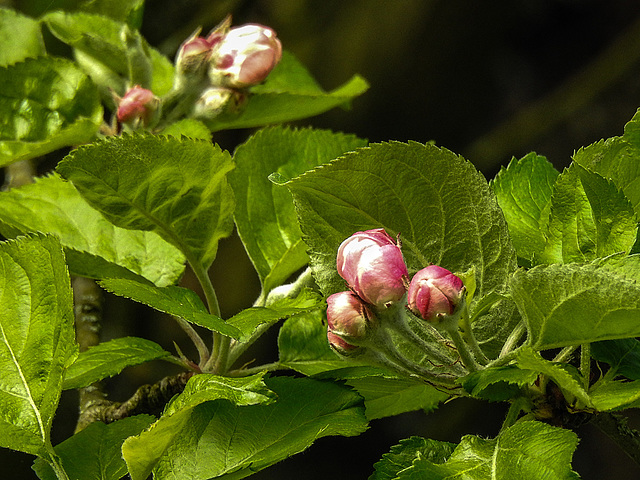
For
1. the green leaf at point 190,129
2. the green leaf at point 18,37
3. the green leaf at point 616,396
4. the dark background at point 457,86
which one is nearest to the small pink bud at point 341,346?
the green leaf at point 616,396

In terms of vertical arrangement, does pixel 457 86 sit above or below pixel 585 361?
below

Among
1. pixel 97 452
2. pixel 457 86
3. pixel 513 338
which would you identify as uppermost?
pixel 513 338

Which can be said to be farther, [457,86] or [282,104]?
[457,86]

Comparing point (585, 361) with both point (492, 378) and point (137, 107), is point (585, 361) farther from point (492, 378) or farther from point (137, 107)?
point (137, 107)

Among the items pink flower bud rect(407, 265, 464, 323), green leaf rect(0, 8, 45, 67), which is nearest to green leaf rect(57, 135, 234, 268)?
pink flower bud rect(407, 265, 464, 323)

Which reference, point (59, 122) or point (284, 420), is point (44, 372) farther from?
point (59, 122)

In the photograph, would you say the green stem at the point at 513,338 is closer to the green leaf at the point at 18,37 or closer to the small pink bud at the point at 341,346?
the small pink bud at the point at 341,346

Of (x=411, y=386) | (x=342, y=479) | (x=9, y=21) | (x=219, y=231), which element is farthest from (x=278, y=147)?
(x=342, y=479)

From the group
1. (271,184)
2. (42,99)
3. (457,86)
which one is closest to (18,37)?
(42,99)
